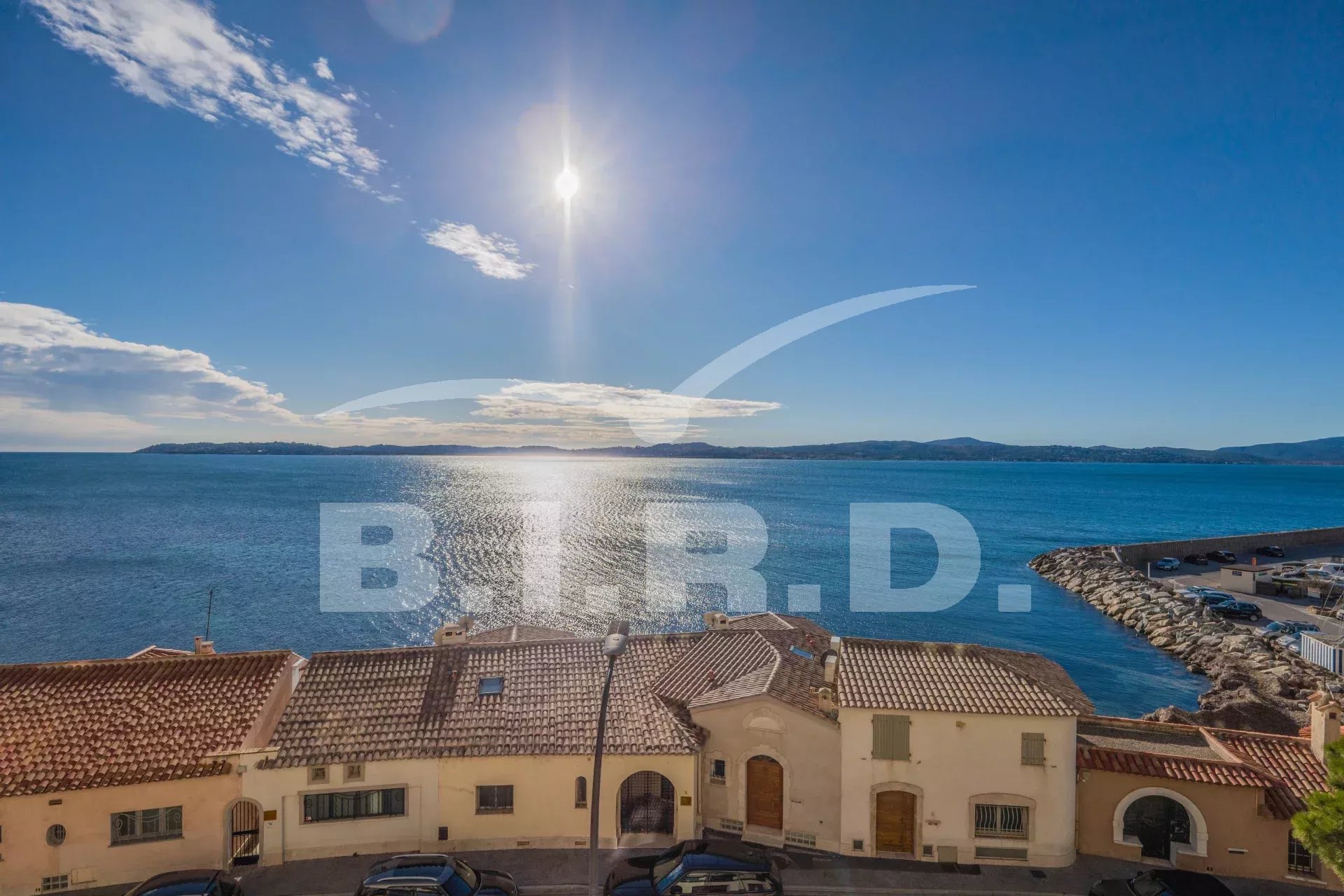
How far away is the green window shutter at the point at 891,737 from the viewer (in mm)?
19906

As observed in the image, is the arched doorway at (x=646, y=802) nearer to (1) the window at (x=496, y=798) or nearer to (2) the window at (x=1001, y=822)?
(1) the window at (x=496, y=798)

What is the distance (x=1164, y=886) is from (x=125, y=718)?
27427mm

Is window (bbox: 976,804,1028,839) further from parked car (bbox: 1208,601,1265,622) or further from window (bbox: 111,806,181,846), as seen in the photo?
parked car (bbox: 1208,601,1265,622)

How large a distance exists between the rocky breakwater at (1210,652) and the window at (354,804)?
101 ft

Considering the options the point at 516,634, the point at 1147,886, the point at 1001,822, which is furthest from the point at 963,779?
the point at 516,634

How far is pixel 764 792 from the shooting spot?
20656mm

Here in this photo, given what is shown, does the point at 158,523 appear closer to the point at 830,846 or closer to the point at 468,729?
the point at 468,729

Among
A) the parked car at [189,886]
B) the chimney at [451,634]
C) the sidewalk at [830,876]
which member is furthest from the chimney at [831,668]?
the parked car at [189,886]

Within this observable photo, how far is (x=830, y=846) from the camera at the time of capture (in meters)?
20.1

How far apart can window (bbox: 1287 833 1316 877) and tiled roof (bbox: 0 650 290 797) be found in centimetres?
2878

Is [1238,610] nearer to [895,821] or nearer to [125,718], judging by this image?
[895,821]

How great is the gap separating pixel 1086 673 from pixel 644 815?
39.8m

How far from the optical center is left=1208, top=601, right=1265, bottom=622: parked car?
5544 centimetres

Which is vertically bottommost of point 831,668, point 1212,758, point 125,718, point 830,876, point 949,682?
point 830,876
